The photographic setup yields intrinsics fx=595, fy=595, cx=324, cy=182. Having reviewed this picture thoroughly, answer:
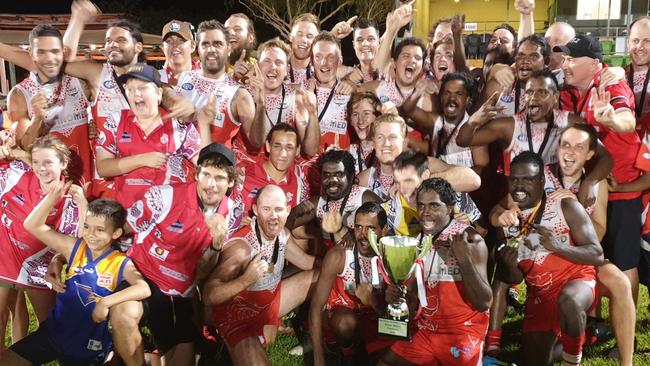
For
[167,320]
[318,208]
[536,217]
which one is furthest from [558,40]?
[167,320]

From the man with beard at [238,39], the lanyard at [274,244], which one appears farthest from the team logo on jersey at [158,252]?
the man with beard at [238,39]

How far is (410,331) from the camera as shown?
3.90 m

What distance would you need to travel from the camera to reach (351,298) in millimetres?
4348

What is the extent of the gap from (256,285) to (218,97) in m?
1.91

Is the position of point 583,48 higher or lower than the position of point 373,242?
higher

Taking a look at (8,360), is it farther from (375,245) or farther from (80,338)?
(375,245)

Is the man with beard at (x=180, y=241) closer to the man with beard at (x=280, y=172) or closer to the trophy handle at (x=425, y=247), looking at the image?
the man with beard at (x=280, y=172)

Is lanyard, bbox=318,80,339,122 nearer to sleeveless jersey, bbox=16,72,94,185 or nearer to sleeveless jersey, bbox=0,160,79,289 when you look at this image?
sleeveless jersey, bbox=16,72,94,185

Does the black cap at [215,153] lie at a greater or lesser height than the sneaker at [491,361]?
greater

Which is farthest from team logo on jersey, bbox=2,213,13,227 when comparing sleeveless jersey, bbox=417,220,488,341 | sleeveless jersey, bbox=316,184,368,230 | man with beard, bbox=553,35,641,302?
man with beard, bbox=553,35,641,302

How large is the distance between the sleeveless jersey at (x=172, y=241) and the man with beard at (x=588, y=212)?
2.12m

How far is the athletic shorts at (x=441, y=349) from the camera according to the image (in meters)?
3.80

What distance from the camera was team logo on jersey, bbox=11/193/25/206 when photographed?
4492mm

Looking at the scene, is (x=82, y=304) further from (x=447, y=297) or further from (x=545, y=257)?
(x=545, y=257)
